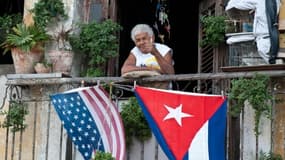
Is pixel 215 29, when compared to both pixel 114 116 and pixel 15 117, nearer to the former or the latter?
pixel 114 116

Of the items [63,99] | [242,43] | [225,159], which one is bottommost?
[225,159]

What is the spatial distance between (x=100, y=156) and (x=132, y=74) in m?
0.93

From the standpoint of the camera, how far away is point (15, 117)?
7488 millimetres

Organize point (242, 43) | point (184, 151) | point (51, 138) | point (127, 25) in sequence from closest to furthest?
point (184, 151) → point (242, 43) → point (51, 138) → point (127, 25)

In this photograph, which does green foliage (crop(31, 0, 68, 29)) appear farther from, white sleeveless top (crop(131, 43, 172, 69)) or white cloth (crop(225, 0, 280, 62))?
white cloth (crop(225, 0, 280, 62))

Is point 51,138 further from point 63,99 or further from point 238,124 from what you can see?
point 238,124

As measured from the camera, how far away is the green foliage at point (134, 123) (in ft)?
23.7

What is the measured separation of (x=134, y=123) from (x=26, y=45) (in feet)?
4.83

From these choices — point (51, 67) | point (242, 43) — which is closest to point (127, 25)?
point (51, 67)

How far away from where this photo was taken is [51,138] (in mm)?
7609

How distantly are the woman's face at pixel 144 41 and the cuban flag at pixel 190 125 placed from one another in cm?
73

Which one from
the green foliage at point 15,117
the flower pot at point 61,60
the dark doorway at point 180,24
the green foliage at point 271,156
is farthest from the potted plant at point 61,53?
the green foliage at point 271,156

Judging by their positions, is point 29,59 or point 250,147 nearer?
point 250,147

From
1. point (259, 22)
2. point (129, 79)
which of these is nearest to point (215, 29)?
point (259, 22)
